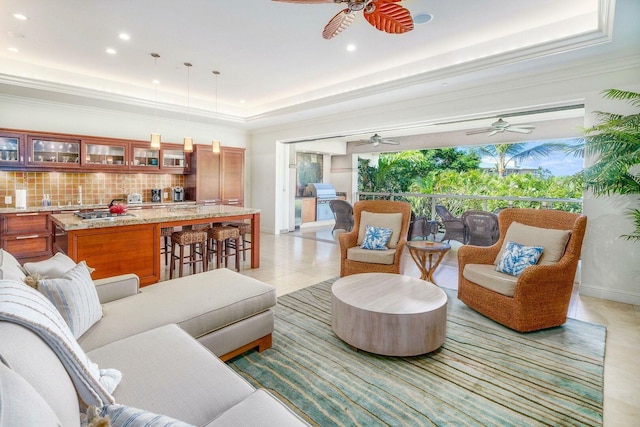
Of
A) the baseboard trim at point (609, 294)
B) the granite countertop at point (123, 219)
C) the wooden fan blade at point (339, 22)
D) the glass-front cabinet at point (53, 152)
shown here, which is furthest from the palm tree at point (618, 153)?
the glass-front cabinet at point (53, 152)

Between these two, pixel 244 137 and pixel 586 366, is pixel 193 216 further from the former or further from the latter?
pixel 244 137

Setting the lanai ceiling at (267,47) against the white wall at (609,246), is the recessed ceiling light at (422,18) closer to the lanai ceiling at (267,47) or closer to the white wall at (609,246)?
the lanai ceiling at (267,47)

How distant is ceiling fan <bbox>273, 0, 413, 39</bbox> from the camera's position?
253 cm

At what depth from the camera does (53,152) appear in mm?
5523

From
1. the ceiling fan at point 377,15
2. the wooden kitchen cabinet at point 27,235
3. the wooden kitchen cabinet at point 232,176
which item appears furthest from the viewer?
the wooden kitchen cabinet at point 232,176

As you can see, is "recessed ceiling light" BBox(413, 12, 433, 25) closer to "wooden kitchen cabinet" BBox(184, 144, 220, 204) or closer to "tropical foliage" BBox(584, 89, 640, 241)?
"tropical foliage" BBox(584, 89, 640, 241)

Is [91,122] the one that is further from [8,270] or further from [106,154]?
[8,270]

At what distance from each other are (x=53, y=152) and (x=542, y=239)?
713cm

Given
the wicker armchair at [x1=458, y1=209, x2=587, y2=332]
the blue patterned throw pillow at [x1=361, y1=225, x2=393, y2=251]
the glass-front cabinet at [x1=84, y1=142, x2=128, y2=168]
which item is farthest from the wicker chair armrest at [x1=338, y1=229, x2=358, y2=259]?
the glass-front cabinet at [x1=84, y1=142, x2=128, y2=168]

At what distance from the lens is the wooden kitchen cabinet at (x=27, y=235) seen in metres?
4.95

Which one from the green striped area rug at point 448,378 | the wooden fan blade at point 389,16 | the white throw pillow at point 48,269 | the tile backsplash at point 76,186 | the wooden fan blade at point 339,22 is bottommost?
the green striped area rug at point 448,378

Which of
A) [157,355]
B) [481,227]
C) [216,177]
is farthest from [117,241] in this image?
[481,227]

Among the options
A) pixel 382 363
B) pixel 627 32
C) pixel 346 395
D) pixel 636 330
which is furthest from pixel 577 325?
pixel 627 32

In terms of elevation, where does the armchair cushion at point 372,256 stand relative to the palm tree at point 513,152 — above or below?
below
